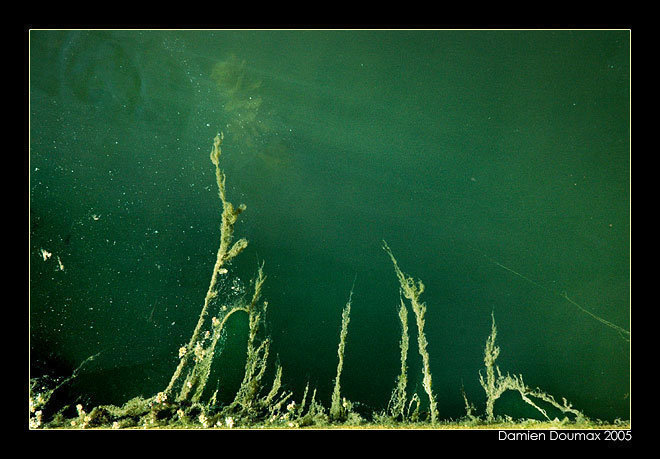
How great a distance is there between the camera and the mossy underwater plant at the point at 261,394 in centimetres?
165

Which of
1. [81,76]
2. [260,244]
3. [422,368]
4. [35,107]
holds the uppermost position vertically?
[81,76]

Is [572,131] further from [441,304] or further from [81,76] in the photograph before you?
[81,76]

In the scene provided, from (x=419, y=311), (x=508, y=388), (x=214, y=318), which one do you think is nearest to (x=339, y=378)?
(x=419, y=311)

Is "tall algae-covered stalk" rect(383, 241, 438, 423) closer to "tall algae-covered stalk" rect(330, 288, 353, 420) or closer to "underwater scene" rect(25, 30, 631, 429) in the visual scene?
"underwater scene" rect(25, 30, 631, 429)

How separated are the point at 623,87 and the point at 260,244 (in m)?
1.65

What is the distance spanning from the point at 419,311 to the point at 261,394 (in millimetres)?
736

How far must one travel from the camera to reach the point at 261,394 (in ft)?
5.49

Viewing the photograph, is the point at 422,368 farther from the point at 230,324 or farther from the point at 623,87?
the point at 623,87

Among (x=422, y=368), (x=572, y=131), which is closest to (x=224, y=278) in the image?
(x=422, y=368)

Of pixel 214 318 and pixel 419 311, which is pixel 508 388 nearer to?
pixel 419 311

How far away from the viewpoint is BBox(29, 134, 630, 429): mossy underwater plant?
64.9 inches

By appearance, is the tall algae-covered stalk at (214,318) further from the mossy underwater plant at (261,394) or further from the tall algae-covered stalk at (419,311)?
the tall algae-covered stalk at (419,311)

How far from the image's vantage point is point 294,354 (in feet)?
5.53

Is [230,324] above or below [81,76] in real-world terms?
below
